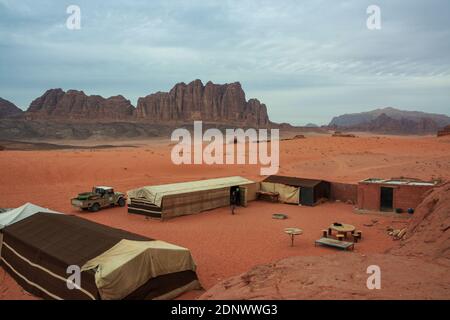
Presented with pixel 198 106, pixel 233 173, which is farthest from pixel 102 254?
pixel 198 106

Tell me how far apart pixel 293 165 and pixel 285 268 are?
124 ft

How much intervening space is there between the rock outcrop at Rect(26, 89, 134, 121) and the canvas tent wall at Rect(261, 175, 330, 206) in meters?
152

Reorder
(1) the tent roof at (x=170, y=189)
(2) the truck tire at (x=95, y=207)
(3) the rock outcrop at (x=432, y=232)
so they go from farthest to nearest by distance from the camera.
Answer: (2) the truck tire at (x=95, y=207), (1) the tent roof at (x=170, y=189), (3) the rock outcrop at (x=432, y=232)

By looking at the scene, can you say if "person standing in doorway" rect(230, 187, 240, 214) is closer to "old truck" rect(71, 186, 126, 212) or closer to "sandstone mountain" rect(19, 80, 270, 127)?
"old truck" rect(71, 186, 126, 212)

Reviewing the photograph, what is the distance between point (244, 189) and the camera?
90.4 feet

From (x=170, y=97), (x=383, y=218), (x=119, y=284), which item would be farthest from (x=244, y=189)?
(x=170, y=97)

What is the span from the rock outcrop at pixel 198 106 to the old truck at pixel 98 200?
477ft

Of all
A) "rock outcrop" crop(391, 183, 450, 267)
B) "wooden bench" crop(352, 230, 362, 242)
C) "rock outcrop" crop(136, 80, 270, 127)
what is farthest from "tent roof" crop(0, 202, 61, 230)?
"rock outcrop" crop(136, 80, 270, 127)

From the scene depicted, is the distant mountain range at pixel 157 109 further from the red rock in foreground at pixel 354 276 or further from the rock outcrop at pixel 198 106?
the red rock in foreground at pixel 354 276

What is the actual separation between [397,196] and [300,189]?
6.91 m

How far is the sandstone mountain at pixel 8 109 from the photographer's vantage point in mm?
173575

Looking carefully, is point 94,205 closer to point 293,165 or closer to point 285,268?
point 285,268

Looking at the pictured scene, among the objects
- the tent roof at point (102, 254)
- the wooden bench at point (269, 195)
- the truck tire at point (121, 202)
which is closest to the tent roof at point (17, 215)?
the tent roof at point (102, 254)

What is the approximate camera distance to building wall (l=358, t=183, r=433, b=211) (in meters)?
22.8
